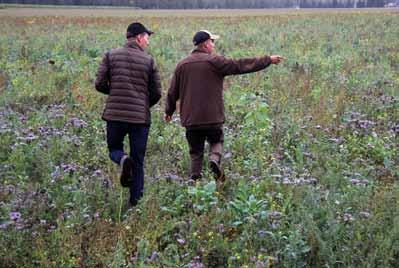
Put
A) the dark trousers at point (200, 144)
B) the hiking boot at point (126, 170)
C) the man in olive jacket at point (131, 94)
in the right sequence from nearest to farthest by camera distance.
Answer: the hiking boot at point (126, 170)
the man in olive jacket at point (131, 94)
the dark trousers at point (200, 144)

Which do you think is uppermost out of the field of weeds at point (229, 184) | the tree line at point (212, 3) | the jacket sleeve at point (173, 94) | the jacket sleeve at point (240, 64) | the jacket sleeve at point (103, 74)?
the tree line at point (212, 3)

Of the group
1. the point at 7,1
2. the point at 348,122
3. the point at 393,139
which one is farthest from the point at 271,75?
the point at 7,1

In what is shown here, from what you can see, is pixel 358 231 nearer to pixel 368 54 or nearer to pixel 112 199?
pixel 112 199

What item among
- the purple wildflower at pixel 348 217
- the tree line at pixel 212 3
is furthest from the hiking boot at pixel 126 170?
the tree line at pixel 212 3

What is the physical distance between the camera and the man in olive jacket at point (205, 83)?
588 cm

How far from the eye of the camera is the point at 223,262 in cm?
468

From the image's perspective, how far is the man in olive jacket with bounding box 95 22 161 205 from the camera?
5586 millimetres

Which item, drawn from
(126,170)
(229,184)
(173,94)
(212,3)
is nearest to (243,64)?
(173,94)

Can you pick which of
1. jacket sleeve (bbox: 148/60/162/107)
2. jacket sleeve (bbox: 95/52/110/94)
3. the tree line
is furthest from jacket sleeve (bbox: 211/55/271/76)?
the tree line

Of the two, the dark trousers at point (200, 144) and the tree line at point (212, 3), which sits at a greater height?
the tree line at point (212, 3)

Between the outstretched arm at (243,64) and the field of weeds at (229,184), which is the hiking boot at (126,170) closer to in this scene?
the field of weeds at (229,184)

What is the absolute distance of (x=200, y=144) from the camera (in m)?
6.28

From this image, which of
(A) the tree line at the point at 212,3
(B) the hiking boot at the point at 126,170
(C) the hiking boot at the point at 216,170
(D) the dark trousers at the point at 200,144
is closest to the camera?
(B) the hiking boot at the point at 126,170

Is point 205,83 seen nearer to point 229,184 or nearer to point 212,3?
point 229,184
